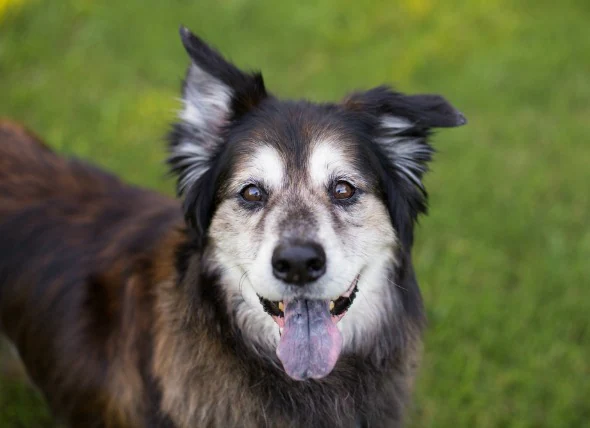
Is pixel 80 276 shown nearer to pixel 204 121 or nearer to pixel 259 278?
pixel 204 121

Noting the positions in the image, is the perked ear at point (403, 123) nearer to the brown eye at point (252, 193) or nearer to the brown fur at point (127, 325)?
the brown eye at point (252, 193)

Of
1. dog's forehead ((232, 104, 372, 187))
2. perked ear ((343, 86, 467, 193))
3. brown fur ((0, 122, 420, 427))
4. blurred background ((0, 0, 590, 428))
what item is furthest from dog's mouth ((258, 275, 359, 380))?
blurred background ((0, 0, 590, 428))

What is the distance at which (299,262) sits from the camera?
2500 mm

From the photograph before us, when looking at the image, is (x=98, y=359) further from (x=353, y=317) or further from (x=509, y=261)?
(x=509, y=261)

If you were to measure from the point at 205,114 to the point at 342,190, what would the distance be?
0.76 m

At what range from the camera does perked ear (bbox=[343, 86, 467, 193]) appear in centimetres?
283

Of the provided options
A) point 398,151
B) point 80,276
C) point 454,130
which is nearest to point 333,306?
point 398,151

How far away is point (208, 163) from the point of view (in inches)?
118

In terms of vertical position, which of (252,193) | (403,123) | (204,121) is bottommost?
(252,193)

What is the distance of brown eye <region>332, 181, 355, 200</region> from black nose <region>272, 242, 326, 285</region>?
1.27 ft

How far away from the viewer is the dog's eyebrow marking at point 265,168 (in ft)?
9.18

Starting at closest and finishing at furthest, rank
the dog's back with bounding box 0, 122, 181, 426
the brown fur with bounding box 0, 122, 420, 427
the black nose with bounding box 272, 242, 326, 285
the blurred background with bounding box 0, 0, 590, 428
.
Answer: the black nose with bounding box 272, 242, 326, 285 < the brown fur with bounding box 0, 122, 420, 427 < the dog's back with bounding box 0, 122, 181, 426 < the blurred background with bounding box 0, 0, 590, 428

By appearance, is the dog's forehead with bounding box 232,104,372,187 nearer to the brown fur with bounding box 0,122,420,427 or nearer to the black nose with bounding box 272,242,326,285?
the black nose with bounding box 272,242,326,285

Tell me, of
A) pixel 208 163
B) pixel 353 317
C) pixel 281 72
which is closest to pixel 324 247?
pixel 353 317
